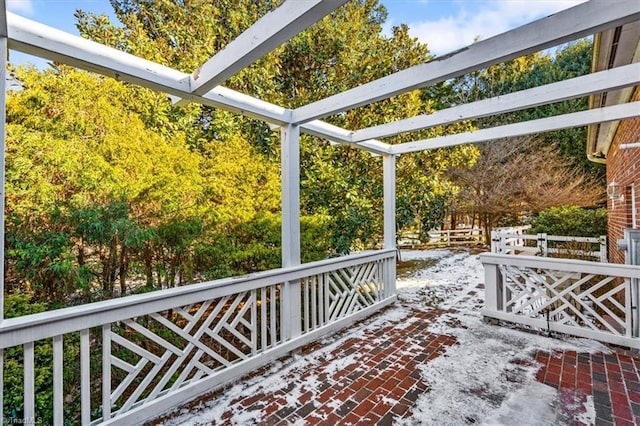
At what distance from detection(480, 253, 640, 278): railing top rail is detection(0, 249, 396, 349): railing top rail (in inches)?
105

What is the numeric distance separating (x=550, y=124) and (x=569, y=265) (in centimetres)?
160

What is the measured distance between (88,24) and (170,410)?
219 inches

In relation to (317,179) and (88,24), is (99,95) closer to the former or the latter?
(88,24)

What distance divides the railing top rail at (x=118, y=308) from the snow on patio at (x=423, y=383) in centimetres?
80

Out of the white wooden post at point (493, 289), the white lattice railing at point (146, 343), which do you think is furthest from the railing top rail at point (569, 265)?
the white lattice railing at point (146, 343)

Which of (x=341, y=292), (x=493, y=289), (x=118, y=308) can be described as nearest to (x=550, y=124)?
(x=493, y=289)

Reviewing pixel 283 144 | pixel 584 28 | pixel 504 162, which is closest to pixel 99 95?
pixel 283 144

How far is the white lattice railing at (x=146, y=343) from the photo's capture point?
191cm

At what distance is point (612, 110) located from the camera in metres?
3.19

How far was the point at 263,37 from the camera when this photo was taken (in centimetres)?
185

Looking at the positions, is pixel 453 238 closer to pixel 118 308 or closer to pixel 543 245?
pixel 543 245

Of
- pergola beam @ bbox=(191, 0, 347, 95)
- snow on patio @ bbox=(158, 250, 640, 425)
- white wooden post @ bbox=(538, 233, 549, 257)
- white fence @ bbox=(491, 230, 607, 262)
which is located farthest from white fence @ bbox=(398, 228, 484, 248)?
pergola beam @ bbox=(191, 0, 347, 95)

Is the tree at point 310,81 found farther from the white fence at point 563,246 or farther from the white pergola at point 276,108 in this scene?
the white fence at point 563,246

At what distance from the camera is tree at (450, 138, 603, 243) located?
11.2 metres
